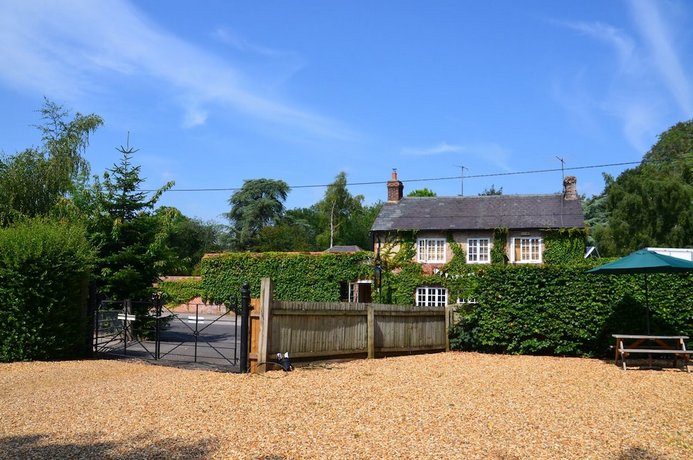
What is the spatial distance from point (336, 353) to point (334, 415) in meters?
4.97

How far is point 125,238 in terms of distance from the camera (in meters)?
18.9

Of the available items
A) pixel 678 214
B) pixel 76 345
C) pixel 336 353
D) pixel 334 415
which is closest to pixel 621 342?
pixel 336 353

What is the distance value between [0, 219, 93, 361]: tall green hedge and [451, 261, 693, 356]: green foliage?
9.42 metres

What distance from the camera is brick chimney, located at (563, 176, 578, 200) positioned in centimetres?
Result: 3244

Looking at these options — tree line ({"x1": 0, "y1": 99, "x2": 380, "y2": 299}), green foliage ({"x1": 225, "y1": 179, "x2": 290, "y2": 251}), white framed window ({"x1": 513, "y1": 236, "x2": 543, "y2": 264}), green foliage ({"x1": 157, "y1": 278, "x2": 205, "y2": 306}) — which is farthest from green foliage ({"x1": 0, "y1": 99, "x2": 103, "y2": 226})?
green foliage ({"x1": 225, "y1": 179, "x2": 290, "y2": 251})

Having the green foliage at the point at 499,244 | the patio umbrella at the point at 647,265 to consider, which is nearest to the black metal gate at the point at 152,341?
the patio umbrella at the point at 647,265

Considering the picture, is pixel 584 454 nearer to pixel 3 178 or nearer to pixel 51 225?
pixel 51 225

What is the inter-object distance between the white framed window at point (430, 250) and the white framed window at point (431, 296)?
2.73m

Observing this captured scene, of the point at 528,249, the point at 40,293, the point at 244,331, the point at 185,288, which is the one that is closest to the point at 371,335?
the point at 244,331

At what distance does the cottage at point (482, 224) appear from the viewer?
31438 millimetres

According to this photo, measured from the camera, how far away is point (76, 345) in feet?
44.2

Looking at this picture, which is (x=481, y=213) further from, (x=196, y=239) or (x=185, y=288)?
(x=196, y=239)

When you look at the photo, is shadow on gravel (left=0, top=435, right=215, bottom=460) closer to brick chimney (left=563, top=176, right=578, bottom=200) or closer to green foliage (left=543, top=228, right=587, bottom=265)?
green foliage (left=543, top=228, right=587, bottom=265)

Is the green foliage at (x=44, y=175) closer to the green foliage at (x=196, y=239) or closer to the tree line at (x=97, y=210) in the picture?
the tree line at (x=97, y=210)
